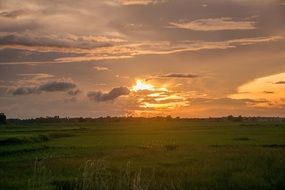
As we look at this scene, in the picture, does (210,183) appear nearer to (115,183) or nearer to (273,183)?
(273,183)

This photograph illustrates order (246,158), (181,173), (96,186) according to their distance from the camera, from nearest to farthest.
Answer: (96,186) < (181,173) < (246,158)

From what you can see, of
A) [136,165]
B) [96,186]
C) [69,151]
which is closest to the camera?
[96,186]

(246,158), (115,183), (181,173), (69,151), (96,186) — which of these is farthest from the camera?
(69,151)

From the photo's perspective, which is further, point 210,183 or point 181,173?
point 181,173

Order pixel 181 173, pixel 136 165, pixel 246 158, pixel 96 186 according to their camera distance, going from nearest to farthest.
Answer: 1. pixel 96 186
2. pixel 181 173
3. pixel 136 165
4. pixel 246 158

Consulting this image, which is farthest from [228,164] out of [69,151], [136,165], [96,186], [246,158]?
[69,151]

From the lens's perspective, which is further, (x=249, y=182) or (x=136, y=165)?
(x=136, y=165)

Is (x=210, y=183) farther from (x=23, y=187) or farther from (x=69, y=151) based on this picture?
(x=69, y=151)

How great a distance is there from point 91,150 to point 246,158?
12495 mm

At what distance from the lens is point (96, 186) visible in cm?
1752

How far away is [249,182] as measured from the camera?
68.4ft

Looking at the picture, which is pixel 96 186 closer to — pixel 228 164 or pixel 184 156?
pixel 228 164

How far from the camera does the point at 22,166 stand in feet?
85.8

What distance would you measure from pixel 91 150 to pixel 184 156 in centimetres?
842
